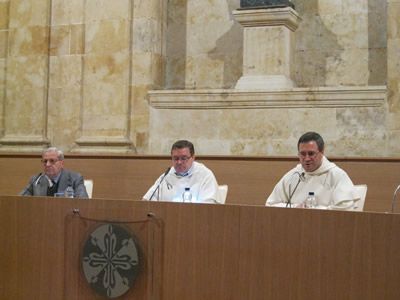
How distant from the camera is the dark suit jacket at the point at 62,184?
21.9ft

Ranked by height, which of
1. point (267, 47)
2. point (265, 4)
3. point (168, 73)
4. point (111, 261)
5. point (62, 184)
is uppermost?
point (265, 4)

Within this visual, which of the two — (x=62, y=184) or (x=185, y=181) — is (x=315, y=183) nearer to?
(x=185, y=181)

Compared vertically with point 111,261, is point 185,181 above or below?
above

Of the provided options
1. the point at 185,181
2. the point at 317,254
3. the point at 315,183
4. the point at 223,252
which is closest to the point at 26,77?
the point at 185,181

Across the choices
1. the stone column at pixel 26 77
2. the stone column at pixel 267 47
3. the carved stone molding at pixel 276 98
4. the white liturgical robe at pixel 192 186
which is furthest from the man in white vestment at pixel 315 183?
the stone column at pixel 26 77

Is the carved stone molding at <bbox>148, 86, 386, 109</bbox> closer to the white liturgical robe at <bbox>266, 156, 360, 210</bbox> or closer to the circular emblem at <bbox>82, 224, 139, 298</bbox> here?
the white liturgical robe at <bbox>266, 156, 360, 210</bbox>

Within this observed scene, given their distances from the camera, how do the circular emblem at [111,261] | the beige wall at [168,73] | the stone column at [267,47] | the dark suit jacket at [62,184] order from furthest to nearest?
the stone column at [267,47]
the beige wall at [168,73]
the dark suit jacket at [62,184]
the circular emblem at [111,261]

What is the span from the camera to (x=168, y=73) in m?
9.76

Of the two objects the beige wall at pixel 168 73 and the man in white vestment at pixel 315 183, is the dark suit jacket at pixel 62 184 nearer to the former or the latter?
the man in white vestment at pixel 315 183

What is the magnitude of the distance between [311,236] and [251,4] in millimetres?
5058

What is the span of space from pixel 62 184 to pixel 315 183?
2227 mm

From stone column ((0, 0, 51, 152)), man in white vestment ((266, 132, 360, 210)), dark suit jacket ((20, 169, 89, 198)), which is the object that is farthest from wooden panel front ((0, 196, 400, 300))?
stone column ((0, 0, 51, 152))

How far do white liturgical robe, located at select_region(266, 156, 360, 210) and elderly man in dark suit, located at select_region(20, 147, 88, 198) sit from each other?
1.77 meters

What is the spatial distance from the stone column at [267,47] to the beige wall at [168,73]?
1.15ft
